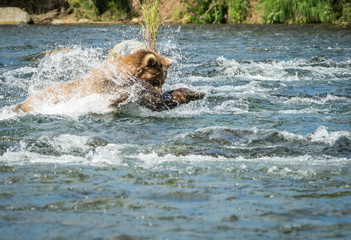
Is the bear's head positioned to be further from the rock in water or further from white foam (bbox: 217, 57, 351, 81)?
the rock in water

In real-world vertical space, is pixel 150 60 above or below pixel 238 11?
above

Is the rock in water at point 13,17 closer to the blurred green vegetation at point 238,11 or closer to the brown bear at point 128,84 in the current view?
the blurred green vegetation at point 238,11

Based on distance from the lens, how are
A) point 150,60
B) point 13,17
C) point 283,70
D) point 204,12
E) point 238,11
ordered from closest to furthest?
point 150,60 < point 283,70 < point 238,11 < point 204,12 < point 13,17

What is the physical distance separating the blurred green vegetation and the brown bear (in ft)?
60.3

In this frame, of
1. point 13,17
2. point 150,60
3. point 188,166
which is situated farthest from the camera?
point 13,17

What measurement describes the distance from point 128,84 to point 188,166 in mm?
2833

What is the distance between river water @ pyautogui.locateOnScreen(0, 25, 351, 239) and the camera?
3822 millimetres

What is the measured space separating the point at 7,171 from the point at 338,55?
12.9 metres

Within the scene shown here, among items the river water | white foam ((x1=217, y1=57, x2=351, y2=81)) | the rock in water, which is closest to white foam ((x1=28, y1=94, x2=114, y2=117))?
the river water

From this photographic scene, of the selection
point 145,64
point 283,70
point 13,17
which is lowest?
point 13,17

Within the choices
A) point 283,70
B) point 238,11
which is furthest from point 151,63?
point 238,11

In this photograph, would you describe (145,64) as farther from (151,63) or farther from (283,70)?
(283,70)

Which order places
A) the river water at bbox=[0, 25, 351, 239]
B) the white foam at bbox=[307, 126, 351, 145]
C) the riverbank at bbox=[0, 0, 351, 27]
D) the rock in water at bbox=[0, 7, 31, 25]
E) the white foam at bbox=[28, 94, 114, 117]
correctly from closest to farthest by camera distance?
the river water at bbox=[0, 25, 351, 239]
the white foam at bbox=[307, 126, 351, 145]
the white foam at bbox=[28, 94, 114, 117]
the riverbank at bbox=[0, 0, 351, 27]
the rock in water at bbox=[0, 7, 31, 25]

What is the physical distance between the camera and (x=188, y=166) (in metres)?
5.44
